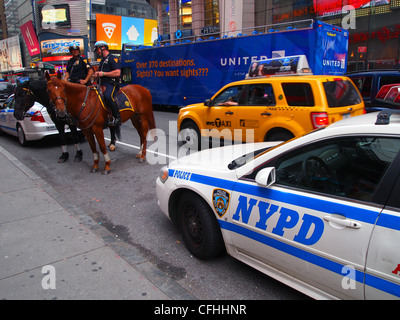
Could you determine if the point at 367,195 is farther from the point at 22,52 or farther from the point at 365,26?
the point at 22,52

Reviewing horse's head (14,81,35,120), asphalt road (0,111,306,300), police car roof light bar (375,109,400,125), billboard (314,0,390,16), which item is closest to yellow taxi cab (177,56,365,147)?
asphalt road (0,111,306,300)

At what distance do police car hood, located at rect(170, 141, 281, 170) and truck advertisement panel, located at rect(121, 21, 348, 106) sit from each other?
8.55 m

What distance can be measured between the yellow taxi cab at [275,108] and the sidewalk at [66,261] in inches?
161

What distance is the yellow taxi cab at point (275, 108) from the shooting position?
241 inches

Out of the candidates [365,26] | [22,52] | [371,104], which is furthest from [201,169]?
[22,52]

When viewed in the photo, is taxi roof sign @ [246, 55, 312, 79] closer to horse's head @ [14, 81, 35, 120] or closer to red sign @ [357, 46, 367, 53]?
horse's head @ [14, 81, 35, 120]

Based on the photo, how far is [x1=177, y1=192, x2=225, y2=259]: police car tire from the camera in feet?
11.2

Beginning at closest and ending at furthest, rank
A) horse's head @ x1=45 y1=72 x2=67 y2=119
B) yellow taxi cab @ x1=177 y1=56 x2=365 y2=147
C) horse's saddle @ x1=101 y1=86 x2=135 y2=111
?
1. yellow taxi cab @ x1=177 y1=56 x2=365 y2=147
2. horse's head @ x1=45 y1=72 x2=67 y2=119
3. horse's saddle @ x1=101 y1=86 x2=135 y2=111

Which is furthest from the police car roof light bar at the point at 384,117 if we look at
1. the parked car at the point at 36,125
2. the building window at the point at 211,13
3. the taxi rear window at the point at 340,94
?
the building window at the point at 211,13

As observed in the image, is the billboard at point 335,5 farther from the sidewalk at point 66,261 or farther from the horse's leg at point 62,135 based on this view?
the sidewalk at point 66,261

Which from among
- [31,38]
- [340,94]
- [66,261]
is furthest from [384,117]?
[31,38]

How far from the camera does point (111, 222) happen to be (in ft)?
15.6

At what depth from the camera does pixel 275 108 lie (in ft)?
21.9

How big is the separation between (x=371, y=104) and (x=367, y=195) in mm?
7711
